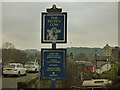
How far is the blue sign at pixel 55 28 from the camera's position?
588 centimetres

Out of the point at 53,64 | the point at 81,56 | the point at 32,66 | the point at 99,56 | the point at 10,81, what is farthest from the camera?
the point at 99,56

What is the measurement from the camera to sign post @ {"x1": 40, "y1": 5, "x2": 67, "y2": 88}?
5809 mm

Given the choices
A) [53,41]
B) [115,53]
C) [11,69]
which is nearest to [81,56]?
[115,53]

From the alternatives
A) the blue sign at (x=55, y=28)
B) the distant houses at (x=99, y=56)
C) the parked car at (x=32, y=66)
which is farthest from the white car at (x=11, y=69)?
the distant houses at (x=99, y=56)

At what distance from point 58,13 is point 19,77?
128 inches

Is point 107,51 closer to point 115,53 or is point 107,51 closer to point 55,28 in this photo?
point 115,53

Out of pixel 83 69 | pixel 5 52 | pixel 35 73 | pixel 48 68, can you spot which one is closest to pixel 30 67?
pixel 35 73

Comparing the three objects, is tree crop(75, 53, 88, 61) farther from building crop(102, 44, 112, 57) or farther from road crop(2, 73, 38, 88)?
road crop(2, 73, 38, 88)

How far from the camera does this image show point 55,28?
588cm

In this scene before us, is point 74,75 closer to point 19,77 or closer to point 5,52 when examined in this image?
point 19,77

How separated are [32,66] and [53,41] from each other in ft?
7.52

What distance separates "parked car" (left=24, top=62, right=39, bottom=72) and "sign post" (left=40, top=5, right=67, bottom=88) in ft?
5.80

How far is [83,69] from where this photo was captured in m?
7.97

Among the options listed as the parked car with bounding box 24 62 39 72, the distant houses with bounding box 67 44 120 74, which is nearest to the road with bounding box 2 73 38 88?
the parked car with bounding box 24 62 39 72
